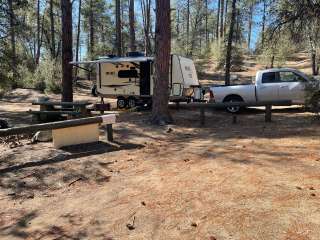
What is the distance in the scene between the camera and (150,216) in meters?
4.79

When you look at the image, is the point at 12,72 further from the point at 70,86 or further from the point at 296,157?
the point at 296,157

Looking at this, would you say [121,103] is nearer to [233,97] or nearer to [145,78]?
[145,78]

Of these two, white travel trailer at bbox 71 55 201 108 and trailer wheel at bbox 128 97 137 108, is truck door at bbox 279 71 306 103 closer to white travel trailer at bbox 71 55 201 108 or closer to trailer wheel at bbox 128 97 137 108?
white travel trailer at bbox 71 55 201 108

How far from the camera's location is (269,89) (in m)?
14.9

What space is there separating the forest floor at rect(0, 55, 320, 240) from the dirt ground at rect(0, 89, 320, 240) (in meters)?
0.01

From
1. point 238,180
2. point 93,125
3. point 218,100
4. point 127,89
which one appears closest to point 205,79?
point 127,89

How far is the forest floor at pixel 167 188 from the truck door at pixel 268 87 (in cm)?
530

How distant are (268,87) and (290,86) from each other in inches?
30.6

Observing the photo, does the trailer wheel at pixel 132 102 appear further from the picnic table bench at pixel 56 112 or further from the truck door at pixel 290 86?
the truck door at pixel 290 86

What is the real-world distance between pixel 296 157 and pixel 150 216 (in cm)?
317

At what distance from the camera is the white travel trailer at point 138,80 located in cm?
1712

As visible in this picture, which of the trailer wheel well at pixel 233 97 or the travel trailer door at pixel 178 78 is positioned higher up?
the travel trailer door at pixel 178 78

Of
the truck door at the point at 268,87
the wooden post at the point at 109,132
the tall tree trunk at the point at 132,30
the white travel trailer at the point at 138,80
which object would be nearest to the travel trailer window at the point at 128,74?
the white travel trailer at the point at 138,80

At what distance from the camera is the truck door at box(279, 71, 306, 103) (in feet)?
47.4
